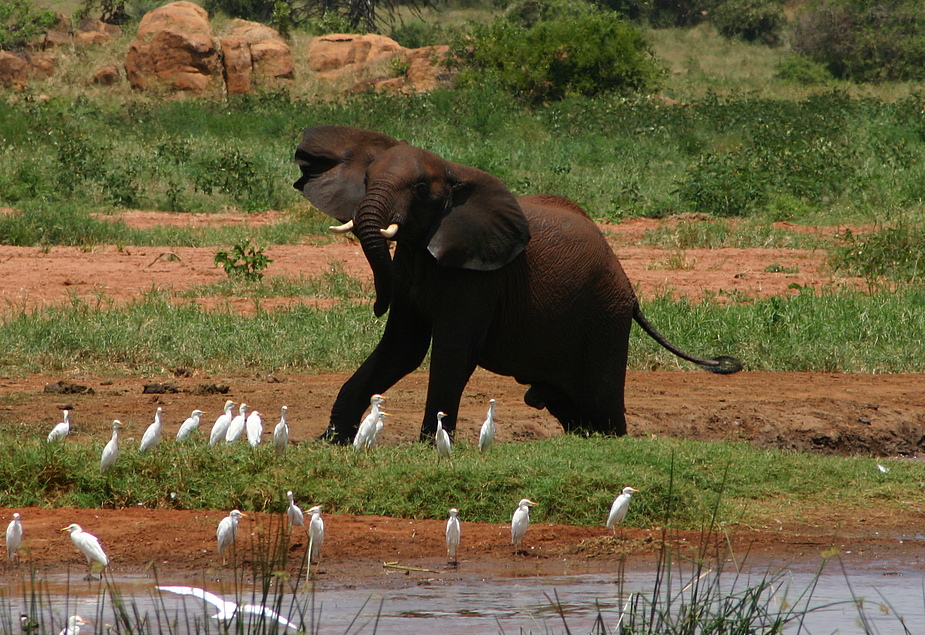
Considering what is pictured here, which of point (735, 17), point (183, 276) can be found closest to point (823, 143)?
point (183, 276)

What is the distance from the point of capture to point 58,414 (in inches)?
327

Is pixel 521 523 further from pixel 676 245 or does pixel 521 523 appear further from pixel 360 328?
pixel 676 245

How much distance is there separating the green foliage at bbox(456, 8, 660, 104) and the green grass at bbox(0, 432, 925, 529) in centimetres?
2282

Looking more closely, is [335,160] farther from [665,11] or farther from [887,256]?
[665,11]

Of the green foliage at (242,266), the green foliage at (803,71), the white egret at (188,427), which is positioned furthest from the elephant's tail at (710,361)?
the green foliage at (803,71)

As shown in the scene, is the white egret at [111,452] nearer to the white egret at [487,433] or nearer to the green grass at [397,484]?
the green grass at [397,484]

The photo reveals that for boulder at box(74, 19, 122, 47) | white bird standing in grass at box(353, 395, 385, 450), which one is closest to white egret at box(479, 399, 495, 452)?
white bird standing in grass at box(353, 395, 385, 450)

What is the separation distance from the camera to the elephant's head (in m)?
6.72

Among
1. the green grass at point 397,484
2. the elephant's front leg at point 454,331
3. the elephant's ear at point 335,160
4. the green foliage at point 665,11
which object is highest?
the green foliage at point 665,11

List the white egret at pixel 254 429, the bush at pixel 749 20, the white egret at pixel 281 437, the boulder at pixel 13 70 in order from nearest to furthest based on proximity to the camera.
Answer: the white egret at pixel 281 437 < the white egret at pixel 254 429 < the boulder at pixel 13 70 < the bush at pixel 749 20

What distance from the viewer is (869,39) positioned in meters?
36.7

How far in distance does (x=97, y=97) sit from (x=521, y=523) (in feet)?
87.2

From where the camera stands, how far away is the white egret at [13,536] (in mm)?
5293

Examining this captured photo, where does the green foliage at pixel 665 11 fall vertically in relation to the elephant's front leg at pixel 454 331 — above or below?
above
